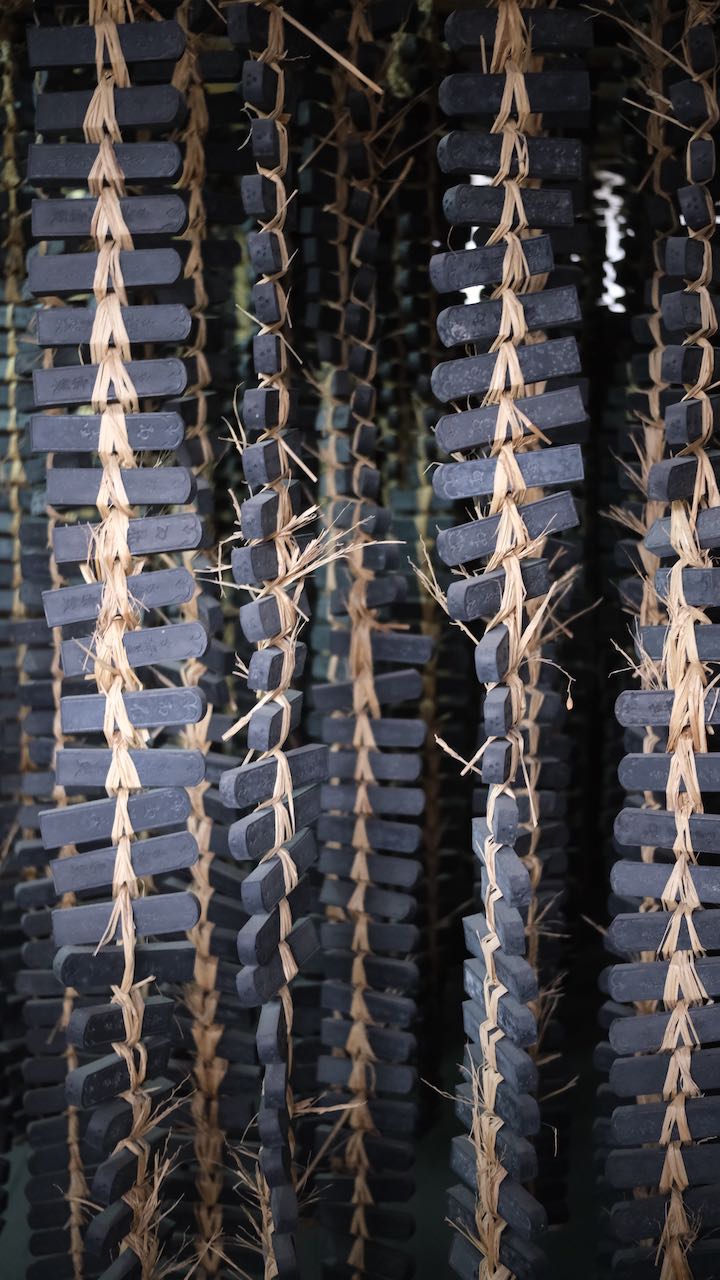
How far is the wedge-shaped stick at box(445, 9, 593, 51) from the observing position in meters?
1.07

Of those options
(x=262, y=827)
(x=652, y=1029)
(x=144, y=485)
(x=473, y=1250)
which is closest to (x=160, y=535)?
(x=144, y=485)

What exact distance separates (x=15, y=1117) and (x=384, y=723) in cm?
74

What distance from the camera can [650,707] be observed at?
3.64 ft

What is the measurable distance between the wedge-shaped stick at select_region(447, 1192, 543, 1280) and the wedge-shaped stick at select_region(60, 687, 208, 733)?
49cm

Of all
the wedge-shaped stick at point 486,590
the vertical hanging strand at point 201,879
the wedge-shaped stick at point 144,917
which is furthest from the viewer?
the vertical hanging strand at point 201,879

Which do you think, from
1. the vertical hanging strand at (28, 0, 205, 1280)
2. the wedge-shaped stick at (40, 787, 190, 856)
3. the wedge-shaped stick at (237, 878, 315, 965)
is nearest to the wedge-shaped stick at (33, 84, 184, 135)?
the vertical hanging strand at (28, 0, 205, 1280)

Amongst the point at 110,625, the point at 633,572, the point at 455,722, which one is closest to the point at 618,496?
the point at 633,572

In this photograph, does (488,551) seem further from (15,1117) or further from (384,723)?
(15,1117)

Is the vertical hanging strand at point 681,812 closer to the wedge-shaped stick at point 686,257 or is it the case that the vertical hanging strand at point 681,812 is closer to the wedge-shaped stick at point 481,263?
the wedge-shaped stick at point 686,257

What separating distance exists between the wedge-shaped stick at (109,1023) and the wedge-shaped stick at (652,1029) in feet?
1.28

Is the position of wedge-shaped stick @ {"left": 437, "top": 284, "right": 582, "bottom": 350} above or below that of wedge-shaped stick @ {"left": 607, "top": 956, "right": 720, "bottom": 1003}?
above

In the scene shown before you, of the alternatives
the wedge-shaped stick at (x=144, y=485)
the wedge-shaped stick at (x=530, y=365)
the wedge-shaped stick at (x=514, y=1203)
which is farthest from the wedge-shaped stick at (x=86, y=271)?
the wedge-shaped stick at (x=514, y=1203)

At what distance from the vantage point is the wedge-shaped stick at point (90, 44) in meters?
1.08

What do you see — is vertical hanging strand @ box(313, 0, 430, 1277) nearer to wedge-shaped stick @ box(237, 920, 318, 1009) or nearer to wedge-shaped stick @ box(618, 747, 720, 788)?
wedge-shaped stick @ box(237, 920, 318, 1009)
